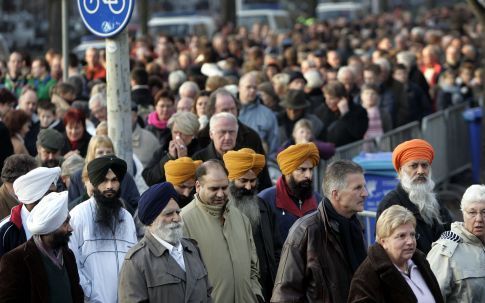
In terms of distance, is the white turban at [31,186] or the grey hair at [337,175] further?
the white turban at [31,186]

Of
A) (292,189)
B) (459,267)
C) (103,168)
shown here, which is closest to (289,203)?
(292,189)

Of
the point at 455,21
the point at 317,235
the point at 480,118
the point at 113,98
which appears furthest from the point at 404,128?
the point at 455,21

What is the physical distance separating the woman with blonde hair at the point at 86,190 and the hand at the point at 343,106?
546 cm

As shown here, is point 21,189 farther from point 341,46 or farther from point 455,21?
point 455,21

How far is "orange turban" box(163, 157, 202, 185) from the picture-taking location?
396 inches

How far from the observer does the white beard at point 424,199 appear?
9.20 m

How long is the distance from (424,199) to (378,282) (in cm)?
178

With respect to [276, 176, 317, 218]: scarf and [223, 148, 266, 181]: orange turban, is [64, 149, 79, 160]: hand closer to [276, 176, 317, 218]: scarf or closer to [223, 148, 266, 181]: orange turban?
[223, 148, 266, 181]: orange turban

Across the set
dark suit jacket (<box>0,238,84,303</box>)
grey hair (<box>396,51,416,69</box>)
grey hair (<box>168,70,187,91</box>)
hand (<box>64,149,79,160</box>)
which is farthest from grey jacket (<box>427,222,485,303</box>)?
grey hair (<box>396,51,416,69</box>)

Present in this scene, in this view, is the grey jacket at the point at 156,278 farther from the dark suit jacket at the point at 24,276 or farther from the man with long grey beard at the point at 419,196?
the man with long grey beard at the point at 419,196

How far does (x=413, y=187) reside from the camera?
9.27 m

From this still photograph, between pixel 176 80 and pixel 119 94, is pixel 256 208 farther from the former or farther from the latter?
pixel 176 80

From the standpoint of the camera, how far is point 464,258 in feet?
27.6

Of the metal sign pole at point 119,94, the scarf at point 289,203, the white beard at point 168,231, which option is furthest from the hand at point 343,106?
the white beard at point 168,231
